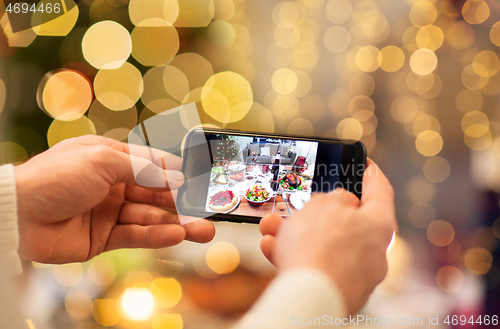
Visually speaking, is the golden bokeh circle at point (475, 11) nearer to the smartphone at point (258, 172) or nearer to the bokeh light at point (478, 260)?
the smartphone at point (258, 172)

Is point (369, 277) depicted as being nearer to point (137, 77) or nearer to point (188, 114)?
point (188, 114)

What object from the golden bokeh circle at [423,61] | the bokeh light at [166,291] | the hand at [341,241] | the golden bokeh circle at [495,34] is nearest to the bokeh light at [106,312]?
the bokeh light at [166,291]

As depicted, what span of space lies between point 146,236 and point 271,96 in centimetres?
53

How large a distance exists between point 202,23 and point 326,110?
469mm

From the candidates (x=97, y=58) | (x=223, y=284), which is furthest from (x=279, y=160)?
(x=97, y=58)

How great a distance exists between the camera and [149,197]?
1.93 ft

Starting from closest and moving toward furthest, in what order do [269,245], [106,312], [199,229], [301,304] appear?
[301,304], [269,245], [199,229], [106,312]

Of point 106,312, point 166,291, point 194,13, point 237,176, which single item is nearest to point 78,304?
point 106,312

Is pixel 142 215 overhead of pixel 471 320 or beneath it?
overhead

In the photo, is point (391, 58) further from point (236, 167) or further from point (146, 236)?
point (146, 236)

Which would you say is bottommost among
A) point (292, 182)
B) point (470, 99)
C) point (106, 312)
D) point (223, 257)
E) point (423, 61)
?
point (106, 312)

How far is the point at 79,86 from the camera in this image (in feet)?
2.32

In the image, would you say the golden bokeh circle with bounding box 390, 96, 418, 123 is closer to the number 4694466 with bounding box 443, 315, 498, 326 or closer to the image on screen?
the image on screen

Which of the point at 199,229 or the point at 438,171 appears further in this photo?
the point at 438,171
